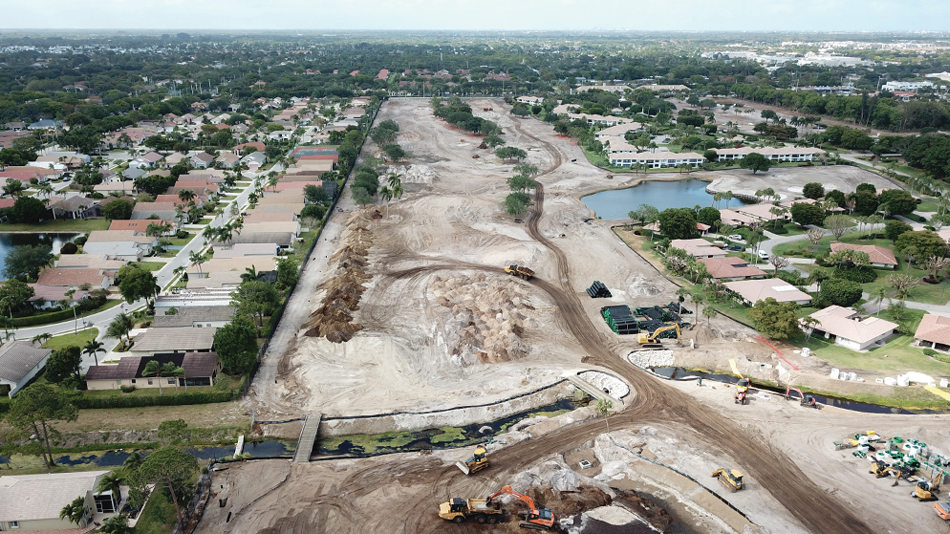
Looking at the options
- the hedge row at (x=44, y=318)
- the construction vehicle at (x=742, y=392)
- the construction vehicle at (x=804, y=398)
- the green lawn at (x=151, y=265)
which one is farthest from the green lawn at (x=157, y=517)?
the construction vehicle at (x=804, y=398)

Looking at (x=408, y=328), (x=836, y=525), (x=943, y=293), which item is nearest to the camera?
(x=836, y=525)

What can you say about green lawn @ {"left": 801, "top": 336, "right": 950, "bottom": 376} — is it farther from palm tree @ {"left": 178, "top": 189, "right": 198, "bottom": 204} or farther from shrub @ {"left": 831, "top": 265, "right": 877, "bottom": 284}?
palm tree @ {"left": 178, "top": 189, "right": 198, "bottom": 204}

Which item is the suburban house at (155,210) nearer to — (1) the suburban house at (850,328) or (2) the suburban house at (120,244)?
(2) the suburban house at (120,244)

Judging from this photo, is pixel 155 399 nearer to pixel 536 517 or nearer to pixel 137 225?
pixel 536 517

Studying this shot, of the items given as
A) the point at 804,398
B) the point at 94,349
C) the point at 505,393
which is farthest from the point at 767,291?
the point at 94,349

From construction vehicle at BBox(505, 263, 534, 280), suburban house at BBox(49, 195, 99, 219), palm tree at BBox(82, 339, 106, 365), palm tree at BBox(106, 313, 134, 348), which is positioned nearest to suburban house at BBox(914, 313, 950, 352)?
construction vehicle at BBox(505, 263, 534, 280)

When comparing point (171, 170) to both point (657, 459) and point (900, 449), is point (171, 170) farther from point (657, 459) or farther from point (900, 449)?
point (900, 449)

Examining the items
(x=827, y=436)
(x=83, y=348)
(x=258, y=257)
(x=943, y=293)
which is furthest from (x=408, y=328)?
(x=943, y=293)
